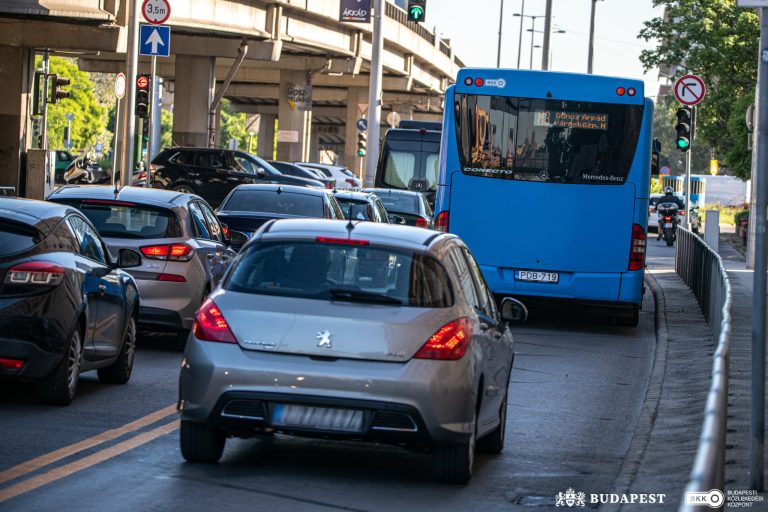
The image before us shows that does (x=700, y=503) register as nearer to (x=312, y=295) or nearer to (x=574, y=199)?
(x=312, y=295)

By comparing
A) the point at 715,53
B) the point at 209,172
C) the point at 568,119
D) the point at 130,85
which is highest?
the point at 715,53

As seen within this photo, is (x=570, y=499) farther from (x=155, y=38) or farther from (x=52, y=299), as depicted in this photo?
(x=155, y=38)

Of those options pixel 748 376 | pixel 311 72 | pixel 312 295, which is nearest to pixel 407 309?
pixel 312 295

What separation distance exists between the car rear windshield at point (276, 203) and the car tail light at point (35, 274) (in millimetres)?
10240

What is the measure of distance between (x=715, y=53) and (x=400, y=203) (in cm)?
2643

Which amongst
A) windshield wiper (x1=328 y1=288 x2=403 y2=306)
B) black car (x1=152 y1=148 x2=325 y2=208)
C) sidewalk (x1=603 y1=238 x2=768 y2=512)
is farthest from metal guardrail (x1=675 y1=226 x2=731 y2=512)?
black car (x1=152 y1=148 x2=325 y2=208)

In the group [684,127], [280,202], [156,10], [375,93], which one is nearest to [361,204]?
[280,202]

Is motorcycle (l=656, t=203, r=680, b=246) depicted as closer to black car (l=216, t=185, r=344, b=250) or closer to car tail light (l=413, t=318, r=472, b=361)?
black car (l=216, t=185, r=344, b=250)

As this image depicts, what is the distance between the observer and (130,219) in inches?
615

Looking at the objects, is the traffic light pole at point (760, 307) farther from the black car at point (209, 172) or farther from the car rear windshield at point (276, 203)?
the black car at point (209, 172)

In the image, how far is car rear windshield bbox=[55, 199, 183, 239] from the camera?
15.5 metres

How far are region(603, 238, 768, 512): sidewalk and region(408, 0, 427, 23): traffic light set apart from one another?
55.9 feet

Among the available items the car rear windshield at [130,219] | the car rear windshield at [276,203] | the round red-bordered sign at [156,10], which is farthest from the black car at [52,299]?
the round red-bordered sign at [156,10]

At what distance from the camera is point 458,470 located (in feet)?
29.3
